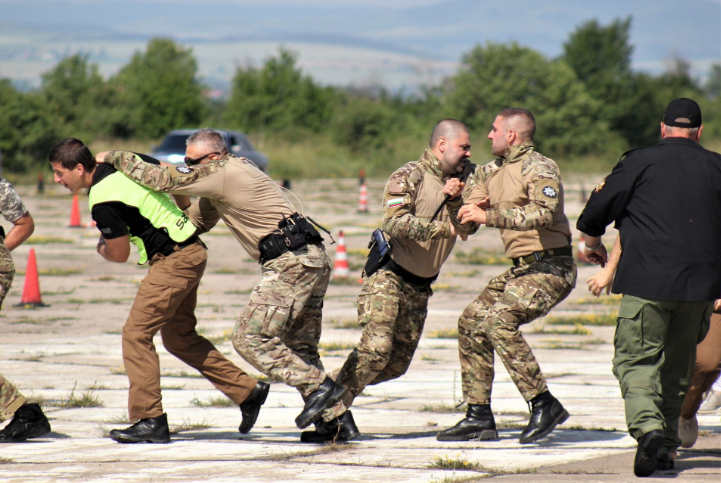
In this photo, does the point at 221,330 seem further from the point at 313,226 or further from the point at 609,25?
the point at 609,25

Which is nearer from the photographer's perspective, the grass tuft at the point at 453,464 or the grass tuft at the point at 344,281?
the grass tuft at the point at 453,464

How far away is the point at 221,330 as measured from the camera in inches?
396

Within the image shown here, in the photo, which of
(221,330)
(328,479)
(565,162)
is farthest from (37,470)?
(565,162)

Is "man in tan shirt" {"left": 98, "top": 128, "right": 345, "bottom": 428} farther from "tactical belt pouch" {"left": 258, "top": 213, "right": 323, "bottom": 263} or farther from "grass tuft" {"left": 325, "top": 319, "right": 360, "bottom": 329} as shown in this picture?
"grass tuft" {"left": 325, "top": 319, "right": 360, "bottom": 329}

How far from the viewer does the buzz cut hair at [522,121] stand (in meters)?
5.79

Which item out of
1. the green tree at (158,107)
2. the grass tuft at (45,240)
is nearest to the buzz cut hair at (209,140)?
the grass tuft at (45,240)

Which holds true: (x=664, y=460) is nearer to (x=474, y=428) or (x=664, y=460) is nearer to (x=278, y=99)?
(x=474, y=428)

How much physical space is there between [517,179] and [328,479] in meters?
2.21

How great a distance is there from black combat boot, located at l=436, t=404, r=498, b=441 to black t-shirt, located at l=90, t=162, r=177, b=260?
2.01 m

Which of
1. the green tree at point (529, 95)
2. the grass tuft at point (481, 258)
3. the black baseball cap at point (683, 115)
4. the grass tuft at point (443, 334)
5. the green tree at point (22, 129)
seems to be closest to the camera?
the black baseball cap at point (683, 115)

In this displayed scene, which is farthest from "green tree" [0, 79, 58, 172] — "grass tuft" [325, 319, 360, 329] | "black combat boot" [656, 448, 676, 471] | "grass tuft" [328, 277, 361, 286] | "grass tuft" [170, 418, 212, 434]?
"black combat boot" [656, 448, 676, 471]

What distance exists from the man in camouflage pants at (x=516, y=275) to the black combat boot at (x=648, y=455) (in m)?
1.01

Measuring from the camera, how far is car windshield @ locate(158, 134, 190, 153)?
2603 cm

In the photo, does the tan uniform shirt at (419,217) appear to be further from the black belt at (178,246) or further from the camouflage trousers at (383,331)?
the black belt at (178,246)
